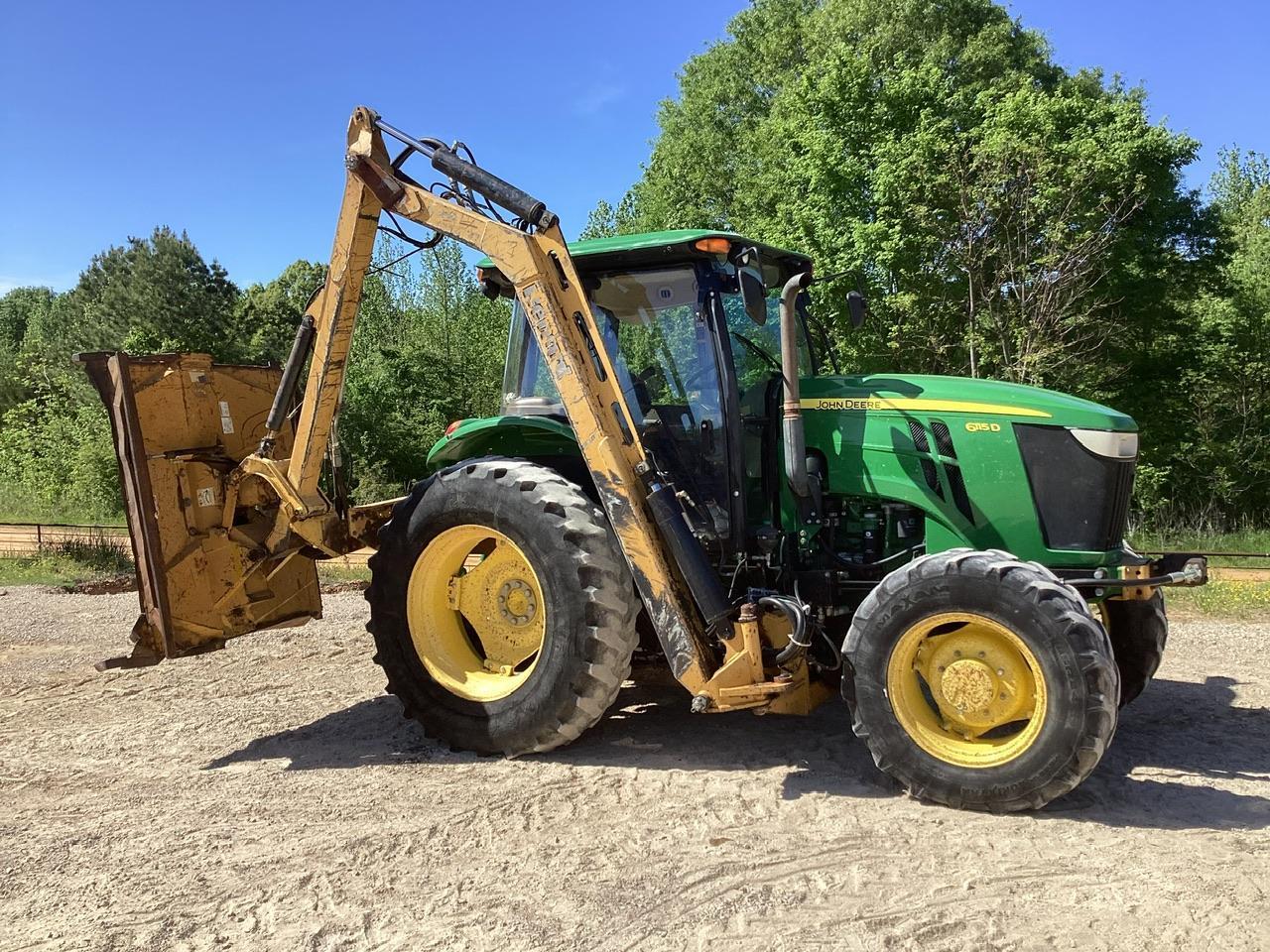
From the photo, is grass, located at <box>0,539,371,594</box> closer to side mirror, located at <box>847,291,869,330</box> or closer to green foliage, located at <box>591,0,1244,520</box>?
side mirror, located at <box>847,291,869,330</box>

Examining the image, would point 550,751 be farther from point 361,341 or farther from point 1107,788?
point 361,341

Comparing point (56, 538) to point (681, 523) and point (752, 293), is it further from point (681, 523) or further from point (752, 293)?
point (752, 293)

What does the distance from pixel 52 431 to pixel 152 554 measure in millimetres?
27116

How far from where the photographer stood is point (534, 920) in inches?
122

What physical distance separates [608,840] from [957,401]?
103 inches

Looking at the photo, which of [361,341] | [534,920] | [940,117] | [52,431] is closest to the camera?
[534,920]

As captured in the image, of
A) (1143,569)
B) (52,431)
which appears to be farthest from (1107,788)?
(52,431)

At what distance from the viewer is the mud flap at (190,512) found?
509 cm

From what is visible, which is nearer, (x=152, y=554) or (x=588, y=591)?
(x=588, y=591)

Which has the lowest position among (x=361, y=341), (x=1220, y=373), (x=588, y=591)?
(x=588, y=591)

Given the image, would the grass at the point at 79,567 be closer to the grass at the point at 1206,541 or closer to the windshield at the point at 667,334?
the windshield at the point at 667,334

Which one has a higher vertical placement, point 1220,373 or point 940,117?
point 940,117

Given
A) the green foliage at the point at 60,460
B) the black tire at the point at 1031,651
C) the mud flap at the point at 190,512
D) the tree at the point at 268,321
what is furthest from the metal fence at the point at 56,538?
the tree at the point at 268,321

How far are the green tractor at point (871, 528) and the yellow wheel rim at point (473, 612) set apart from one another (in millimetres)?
27
